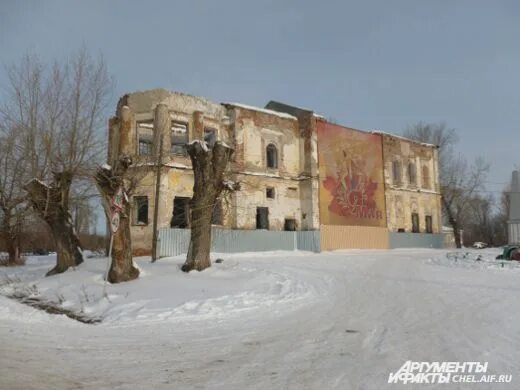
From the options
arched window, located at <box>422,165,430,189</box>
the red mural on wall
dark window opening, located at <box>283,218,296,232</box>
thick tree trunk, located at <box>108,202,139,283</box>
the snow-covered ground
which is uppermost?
arched window, located at <box>422,165,430,189</box>

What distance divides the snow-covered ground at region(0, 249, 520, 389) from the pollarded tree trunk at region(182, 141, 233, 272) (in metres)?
0.62

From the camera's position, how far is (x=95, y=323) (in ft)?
28.1

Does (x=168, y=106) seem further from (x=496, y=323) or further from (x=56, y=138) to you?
(x=496, y=323)

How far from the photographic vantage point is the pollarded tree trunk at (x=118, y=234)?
41.5ft

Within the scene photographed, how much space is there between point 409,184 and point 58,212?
30.3 m

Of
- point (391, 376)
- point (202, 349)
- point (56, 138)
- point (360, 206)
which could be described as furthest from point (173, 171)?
point (391, 376)

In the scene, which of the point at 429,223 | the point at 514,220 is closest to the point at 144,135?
the point at 429,223

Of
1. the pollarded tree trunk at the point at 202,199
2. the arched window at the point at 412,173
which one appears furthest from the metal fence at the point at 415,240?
the pollarded tree trunk at the point at 202,199

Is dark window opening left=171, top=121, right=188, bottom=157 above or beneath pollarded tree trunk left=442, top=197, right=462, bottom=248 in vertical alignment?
above

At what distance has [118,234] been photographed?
12953 millimetres

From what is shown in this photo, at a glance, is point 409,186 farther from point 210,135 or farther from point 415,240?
point 210,135

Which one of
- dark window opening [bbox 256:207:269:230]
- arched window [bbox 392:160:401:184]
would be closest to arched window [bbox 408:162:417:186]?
arched window [bbox 392:160:401:184]

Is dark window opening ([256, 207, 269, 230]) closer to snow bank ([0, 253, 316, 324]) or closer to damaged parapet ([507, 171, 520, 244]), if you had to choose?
snow bank ([0, 253, 316, 324])

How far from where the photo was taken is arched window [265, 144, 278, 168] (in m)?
31.0
